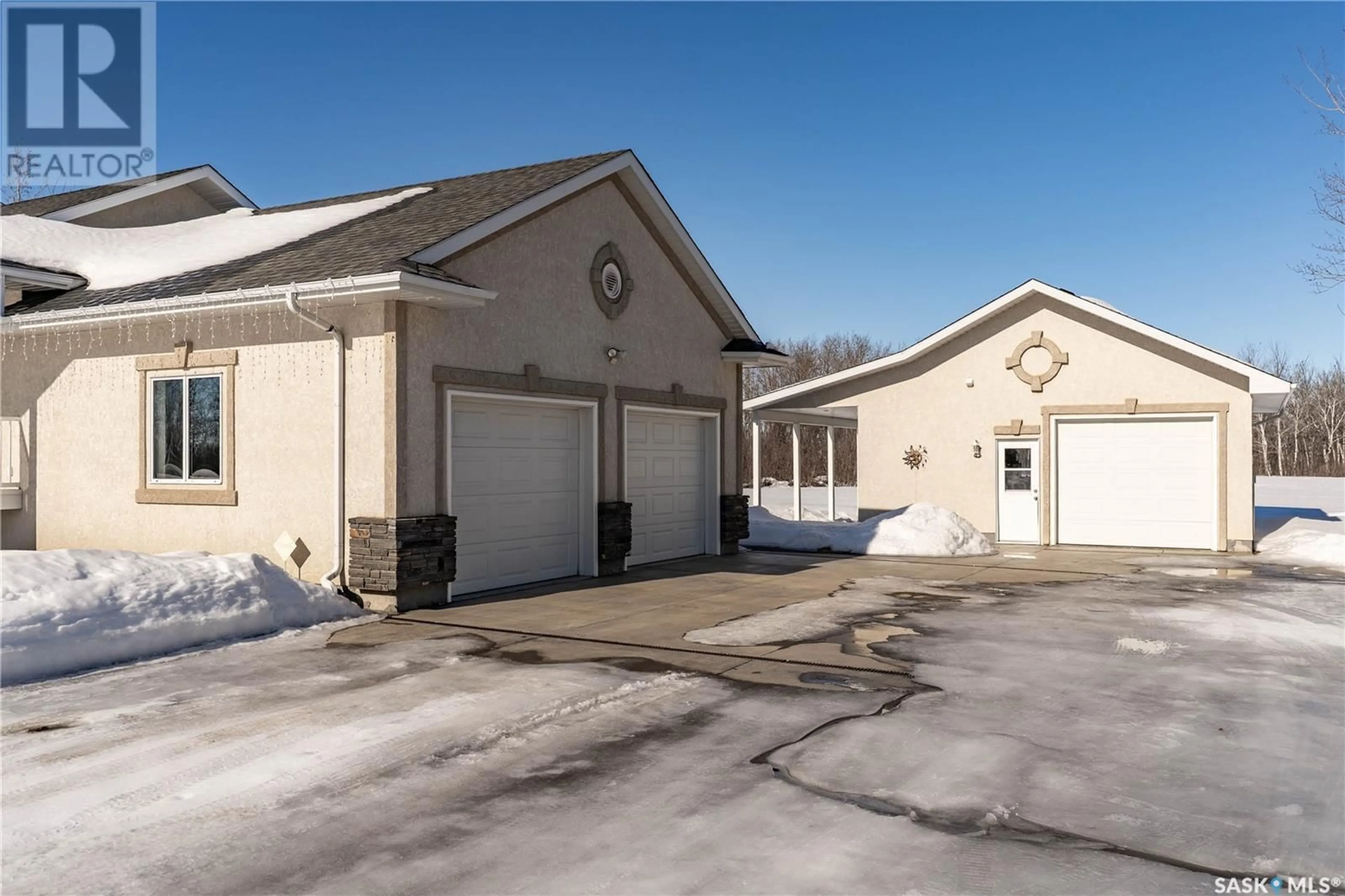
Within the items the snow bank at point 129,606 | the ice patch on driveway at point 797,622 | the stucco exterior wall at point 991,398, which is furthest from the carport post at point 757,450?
the snow bank at point 129,606

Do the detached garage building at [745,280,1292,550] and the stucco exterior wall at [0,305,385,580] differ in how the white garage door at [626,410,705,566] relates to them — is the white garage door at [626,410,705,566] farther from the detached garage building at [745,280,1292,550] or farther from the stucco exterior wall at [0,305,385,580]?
the detached garage building at [745,280,1292,550]

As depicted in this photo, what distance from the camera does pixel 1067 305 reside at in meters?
18.5

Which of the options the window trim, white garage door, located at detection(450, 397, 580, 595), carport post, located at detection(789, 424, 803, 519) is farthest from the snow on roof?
carport post, located at detection(789, 424, 803, 519)

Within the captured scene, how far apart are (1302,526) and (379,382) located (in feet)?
59.6

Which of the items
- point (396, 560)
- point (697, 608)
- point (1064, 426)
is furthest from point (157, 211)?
point (1064, 426)

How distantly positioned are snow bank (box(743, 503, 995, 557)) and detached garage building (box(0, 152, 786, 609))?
3.31m

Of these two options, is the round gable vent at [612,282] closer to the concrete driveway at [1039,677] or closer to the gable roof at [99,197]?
the concrete driveway at [1039,677]

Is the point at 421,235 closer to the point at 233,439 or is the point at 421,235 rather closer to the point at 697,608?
the point at 233,439

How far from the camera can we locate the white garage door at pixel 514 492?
1143 centimetres

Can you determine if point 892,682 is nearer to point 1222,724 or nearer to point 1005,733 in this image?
point 1005,733

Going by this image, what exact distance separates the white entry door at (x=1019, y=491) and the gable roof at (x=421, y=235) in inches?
312

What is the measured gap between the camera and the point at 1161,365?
1773cm

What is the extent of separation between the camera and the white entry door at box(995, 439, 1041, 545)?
19.0m

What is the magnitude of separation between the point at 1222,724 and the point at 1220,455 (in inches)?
506
